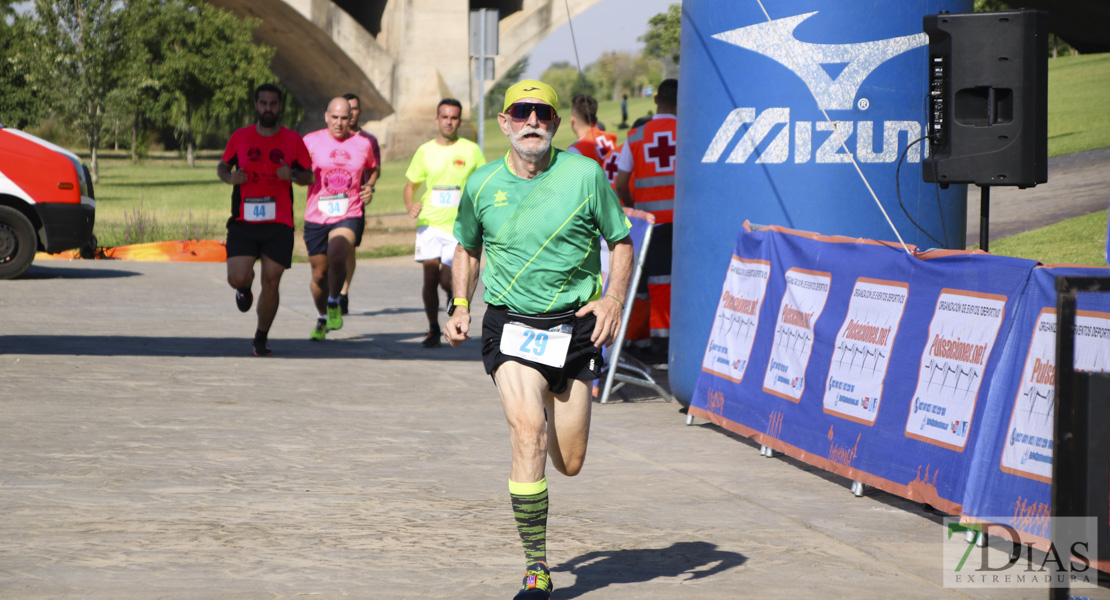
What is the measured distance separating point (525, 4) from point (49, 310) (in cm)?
4716

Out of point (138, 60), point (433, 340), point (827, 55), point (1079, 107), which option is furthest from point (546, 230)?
point (138, 60)

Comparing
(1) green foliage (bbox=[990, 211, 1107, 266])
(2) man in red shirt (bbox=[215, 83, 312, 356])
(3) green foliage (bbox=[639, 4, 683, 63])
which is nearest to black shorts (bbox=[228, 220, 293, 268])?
(2) man in red shirt (bbox=[215, 83, 312, 356])

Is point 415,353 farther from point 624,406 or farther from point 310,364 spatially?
point 624,406

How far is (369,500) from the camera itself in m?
5.97

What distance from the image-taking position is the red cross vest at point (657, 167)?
11.2 meters

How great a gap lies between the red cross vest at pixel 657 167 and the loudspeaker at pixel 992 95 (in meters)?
4.30

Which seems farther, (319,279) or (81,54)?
(81,54)

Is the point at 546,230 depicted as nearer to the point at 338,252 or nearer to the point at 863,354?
the point at 863,354

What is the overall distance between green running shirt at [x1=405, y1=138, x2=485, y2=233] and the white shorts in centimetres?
10

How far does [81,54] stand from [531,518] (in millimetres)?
42671

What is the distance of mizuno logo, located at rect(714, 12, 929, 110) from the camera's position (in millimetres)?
7797

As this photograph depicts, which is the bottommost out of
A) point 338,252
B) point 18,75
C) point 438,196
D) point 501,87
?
point 338,252

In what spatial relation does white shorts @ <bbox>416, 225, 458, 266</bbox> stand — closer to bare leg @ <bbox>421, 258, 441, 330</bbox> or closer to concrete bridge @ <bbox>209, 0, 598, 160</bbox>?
bare leg @ <bbox>421, 258, 441, 330</bbox>

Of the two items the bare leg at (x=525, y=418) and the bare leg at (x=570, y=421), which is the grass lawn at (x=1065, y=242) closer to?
the bare leg at (x=570, y=421)
